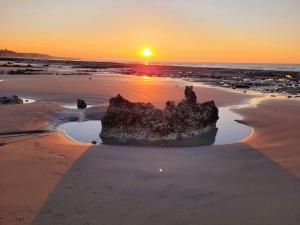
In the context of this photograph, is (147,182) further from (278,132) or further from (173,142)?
(278,132)

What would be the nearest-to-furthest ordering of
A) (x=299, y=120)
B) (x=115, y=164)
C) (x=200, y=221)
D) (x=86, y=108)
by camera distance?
(x=200, y=221) < (x=115, y=164) < (x=299, y=120) < (x=86, y=108)

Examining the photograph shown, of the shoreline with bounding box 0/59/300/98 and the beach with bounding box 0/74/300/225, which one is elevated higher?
the beach with bounding box 0/74/300/225

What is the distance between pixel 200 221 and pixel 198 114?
766cm

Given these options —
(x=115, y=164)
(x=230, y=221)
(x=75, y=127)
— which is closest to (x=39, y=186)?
(x=115, y=164)

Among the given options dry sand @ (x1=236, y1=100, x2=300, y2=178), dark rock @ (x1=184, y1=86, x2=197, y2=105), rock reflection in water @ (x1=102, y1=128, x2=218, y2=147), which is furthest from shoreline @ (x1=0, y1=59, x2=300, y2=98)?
rock reflection in water @ (x1=102, y1=128, x2=218, y2=147)

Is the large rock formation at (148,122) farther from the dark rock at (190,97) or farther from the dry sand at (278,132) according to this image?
the dry sand at (278,132)

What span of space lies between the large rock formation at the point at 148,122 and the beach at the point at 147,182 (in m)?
1.39

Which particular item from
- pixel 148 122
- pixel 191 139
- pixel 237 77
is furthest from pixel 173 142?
pixel 237 77

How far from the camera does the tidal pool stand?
12284mm

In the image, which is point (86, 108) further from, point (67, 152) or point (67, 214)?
point (67, 214)

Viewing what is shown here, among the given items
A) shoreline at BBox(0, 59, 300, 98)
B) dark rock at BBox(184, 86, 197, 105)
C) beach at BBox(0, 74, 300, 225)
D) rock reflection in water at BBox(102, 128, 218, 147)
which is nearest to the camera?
beach at BBox(0, 74, 300, 225)

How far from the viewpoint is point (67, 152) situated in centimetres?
1069

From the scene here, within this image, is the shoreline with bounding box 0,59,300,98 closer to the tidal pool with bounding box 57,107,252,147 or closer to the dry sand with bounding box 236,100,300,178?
the dry sand with bounding box 236,100,300,178

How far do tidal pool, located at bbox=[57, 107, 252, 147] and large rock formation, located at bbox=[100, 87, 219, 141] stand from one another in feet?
1.23
